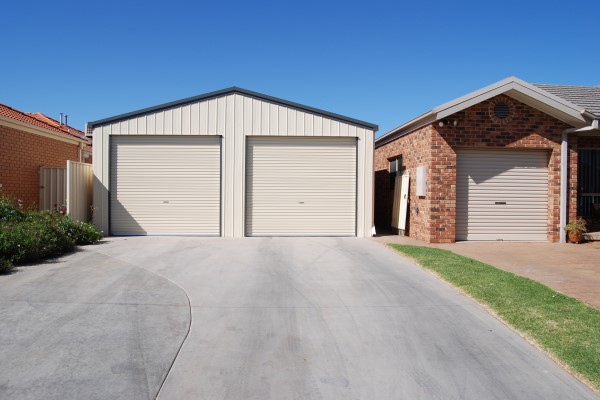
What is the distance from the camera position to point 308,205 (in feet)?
48.3

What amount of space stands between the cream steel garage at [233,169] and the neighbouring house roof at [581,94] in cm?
619

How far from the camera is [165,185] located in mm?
14633

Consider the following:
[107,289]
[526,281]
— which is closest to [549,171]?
[526,281]

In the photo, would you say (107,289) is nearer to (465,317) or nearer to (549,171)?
(465,317)

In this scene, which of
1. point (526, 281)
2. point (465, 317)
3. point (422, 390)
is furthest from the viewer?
point (526, 281)

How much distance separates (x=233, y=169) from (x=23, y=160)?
6.26m

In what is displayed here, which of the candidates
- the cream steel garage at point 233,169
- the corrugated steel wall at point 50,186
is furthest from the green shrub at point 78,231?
the corrugated steel wall at point 50,186

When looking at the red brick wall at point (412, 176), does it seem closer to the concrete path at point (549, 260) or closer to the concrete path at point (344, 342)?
the concrete path at point (549, 260)

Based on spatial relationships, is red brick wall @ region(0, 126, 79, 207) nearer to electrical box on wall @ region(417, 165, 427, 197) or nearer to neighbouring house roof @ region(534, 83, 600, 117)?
electrical box on wall @ region(417, 165, 427, 197)

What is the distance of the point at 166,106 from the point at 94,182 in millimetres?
2947

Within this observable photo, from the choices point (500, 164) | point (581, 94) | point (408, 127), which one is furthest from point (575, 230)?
point (408, 127)

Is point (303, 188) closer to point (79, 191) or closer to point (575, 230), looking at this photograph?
point (79, 191)

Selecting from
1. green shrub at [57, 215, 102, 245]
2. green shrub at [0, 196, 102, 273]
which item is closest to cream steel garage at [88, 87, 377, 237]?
green shrub at [57, 215, 102, 245]

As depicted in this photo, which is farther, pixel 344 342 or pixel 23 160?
pixel 23 160
